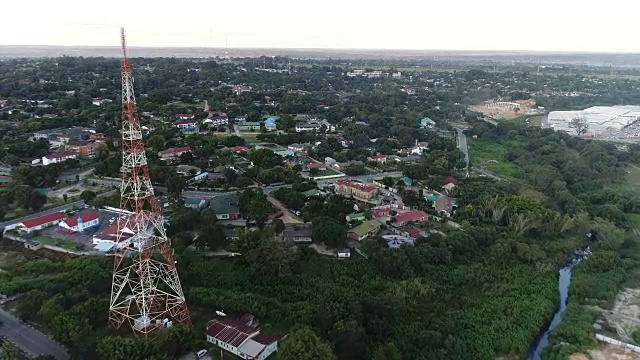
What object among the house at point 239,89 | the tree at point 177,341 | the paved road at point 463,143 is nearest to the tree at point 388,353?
the tree at point 177,341

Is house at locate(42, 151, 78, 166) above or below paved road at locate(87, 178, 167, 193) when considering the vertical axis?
above

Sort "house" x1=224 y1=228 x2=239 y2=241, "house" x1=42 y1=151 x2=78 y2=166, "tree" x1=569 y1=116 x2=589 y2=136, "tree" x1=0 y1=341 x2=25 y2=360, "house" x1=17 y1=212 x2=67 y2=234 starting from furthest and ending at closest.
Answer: "tree" x1=569 y1=116 x2=589 y2=136 < "house" x1=42 y1=151 x2=78 y2=166 < "house" x1=17 y1=212 x2=67 y2=234 < "house" x1=224 y1=228 x2=239 y2=241 < "tree" x1=0 y1=341 x2=25 y2=360

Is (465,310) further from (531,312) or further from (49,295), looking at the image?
(49,295)

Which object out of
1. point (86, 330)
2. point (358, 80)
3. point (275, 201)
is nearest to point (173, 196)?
point (275, 201)

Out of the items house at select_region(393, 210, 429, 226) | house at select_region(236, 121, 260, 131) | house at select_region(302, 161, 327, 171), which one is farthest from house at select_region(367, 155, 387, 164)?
house at select_region(236, 121, 260, 131)

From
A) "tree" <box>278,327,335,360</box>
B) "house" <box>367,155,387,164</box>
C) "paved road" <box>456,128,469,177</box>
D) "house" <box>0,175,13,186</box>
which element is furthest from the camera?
"paved road" <box>456,128,469,177</box>

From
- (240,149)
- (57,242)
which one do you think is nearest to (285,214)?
(57,242)

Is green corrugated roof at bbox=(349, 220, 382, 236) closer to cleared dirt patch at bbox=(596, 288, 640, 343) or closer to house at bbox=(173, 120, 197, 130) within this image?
cleared dirt patch at bbox=(596, 288, 640, 343)
